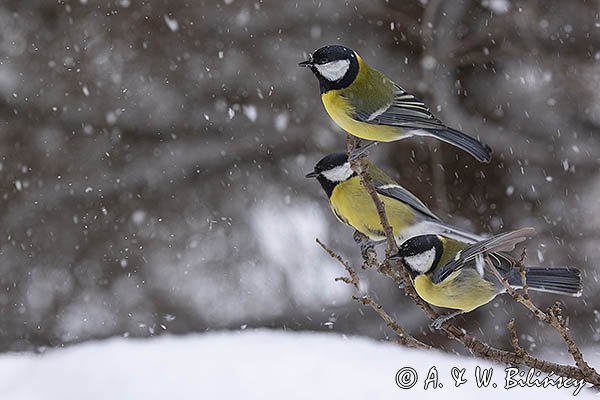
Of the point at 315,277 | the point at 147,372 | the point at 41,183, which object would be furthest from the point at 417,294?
the point at 41,183

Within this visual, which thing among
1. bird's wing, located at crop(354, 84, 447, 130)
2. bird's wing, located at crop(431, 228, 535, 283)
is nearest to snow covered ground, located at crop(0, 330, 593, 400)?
bird's wing, located at crop(431, 228, 535, 283)

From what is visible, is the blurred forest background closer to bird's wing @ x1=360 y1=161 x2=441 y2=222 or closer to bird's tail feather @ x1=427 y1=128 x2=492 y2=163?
bird's wing @ x1=360 y1=161 x2=441 y2=222

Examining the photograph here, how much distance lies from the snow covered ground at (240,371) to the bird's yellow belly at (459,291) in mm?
849

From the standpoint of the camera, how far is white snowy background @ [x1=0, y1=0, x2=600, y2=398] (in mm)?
3654

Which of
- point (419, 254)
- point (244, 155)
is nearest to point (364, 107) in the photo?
point (419, 254)

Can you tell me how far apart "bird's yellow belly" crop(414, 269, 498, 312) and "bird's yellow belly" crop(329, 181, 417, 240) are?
179mm

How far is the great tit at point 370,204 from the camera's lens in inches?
50.2

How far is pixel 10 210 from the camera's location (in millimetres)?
4242

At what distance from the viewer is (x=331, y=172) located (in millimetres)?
1326

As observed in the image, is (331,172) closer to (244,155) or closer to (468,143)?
(468,143)

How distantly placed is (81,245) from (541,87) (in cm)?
233

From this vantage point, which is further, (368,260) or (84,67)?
(84,67)

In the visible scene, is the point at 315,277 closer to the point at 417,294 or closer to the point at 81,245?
the point at 81,245

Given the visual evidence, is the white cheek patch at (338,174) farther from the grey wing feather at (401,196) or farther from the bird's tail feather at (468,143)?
the bird's tail feather at (468,143)
